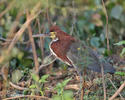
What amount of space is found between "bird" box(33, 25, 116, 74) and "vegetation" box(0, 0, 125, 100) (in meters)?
0.19

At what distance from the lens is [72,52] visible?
17.0 feet

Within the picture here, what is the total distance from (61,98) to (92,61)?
1.32m

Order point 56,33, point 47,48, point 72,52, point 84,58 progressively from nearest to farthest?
point 84,58 → point 72,52 → point 56,33 → point 47,48

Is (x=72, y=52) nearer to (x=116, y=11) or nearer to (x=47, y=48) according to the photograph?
(x=47, y=48)

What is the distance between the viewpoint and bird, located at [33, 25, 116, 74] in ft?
16.1

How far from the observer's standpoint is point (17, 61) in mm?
6289

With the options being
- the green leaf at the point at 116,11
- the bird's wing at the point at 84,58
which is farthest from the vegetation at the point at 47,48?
the bird's wing at the point at 84,58

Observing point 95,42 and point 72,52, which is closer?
point 72,52

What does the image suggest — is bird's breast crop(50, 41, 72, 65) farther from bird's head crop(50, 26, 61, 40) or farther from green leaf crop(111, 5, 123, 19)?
green leaf crop(111, 5, 123, 19)

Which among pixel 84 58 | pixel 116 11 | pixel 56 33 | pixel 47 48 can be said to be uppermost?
pixel 56 33

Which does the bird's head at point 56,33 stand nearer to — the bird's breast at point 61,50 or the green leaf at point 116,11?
the bird's breast at point 61,50

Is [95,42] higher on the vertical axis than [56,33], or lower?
lower

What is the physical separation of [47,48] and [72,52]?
6.10 feet

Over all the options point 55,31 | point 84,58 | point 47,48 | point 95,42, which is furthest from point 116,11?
point 84,58
